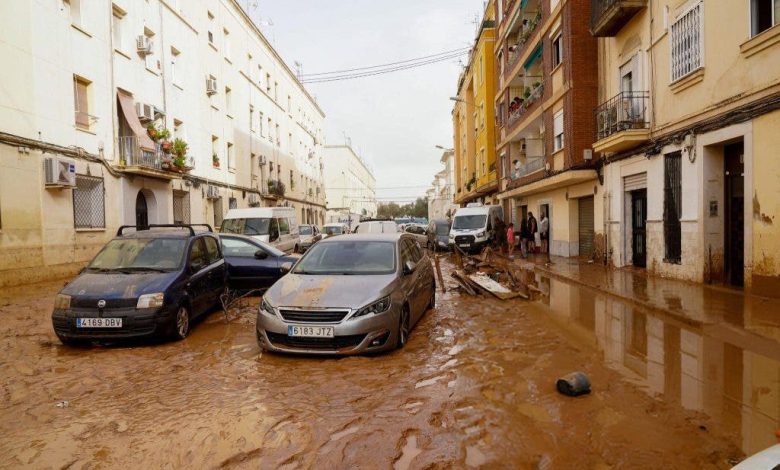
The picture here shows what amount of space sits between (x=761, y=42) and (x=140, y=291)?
10982mm

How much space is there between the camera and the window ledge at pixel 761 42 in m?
8.62

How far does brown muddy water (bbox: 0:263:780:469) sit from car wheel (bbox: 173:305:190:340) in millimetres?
→ 180

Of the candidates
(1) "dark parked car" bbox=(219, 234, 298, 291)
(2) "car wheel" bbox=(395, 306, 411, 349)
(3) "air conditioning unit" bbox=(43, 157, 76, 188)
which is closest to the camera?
(2) "car wheel" bbox=(395, 306, 411, 349)

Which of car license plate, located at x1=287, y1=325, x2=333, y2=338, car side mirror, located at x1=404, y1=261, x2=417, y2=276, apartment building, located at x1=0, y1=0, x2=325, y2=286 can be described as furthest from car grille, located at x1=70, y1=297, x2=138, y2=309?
apartment building, located at x1=0, y1=0, x2=325, y2=286

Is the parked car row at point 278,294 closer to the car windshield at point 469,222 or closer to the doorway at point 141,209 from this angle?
the doorway at point 141,209

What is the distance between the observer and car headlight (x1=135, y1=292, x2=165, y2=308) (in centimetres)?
662

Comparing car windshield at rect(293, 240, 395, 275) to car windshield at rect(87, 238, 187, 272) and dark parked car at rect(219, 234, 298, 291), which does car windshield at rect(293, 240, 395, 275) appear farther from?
dark parked car at rect(219, 234, 298, 291)

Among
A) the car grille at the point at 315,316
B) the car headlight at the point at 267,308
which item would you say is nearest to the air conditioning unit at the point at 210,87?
the car headlight at the point at 267,308

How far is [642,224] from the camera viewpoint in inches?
582

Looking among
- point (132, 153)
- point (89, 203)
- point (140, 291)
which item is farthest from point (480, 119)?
point (140, 291)

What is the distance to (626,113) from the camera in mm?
13914

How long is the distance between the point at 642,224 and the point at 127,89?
18.4m

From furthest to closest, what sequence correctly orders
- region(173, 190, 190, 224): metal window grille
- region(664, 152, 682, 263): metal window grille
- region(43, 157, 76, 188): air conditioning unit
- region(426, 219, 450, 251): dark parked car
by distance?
region(426, 219, 450, 251): dark parked car
region(173, 190, 190, 224): metal window grille
region(43, 157, 76, 188): air conditioning unit
region(664, 152, 682, 263): metal window grille

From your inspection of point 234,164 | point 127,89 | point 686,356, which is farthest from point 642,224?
point 234,164
